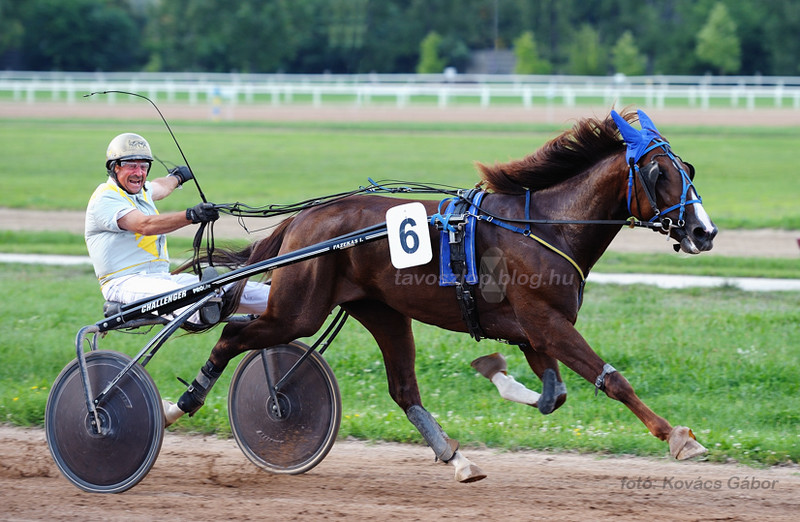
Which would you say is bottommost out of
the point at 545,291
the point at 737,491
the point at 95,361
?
the point at 737,491

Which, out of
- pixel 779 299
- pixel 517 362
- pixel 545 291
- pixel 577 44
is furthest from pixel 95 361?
pixel 577 44

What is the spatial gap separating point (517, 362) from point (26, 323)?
13.6ft

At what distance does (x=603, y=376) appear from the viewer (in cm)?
432

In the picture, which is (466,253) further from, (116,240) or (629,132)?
(116,240)

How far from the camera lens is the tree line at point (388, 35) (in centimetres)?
4466

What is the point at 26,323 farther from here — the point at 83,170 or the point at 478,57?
the point at 478,57

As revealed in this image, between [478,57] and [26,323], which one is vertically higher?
[478,57]

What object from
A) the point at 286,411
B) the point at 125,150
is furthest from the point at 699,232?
the point at 125,150

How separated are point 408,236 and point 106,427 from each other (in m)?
1.81

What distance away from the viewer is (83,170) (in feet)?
63.5

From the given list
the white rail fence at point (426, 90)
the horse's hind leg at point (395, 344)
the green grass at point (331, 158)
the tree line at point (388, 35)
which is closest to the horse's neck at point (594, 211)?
the horse's hind leg at point (395, 344)

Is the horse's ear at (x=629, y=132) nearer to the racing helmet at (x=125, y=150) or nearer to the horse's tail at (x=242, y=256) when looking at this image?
the horse's tail at (x=242, y=256)

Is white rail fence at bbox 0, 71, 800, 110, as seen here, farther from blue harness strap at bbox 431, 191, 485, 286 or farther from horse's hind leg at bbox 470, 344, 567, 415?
blue harness strap at bbox 431, 191, 485, 286

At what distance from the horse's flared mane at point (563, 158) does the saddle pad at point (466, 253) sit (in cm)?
25
